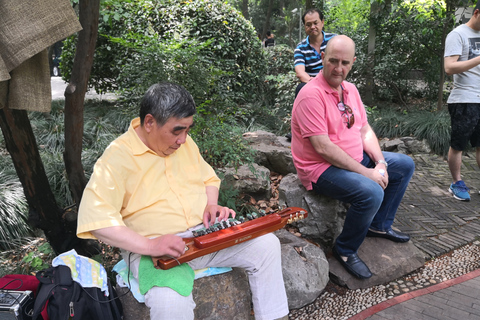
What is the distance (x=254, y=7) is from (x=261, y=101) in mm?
17092

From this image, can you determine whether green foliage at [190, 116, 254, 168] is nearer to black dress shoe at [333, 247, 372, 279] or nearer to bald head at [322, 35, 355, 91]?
bald head at [322, 35, 355, 91]

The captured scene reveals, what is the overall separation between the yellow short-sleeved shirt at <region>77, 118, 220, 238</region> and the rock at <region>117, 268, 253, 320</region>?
350 mm

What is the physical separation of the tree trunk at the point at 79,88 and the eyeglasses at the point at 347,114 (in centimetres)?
193

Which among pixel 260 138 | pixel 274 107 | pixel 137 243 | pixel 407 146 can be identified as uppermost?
pixel 137 243

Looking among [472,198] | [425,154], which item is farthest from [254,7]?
[472,198]

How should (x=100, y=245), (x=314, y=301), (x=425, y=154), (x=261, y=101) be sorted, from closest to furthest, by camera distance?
(x=314, y=301)
(x=100, y=245)
(x=425, y=154)
(x=261, y=101)

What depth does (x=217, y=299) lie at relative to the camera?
2.05m

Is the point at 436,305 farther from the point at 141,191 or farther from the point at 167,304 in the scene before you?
the point at 141,191

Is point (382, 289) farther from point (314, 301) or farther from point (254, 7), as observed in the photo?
point (254, 7)

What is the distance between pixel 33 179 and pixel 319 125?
216cm

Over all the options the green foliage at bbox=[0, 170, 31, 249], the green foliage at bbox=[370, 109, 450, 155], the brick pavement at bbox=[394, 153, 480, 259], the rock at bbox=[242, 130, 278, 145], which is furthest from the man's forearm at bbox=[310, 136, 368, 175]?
the green foliage at bbox=[370, 109, 450, 155]

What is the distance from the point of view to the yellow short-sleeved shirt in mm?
1791

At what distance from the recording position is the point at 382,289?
2.80m

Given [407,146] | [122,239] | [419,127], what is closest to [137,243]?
[122,239]
